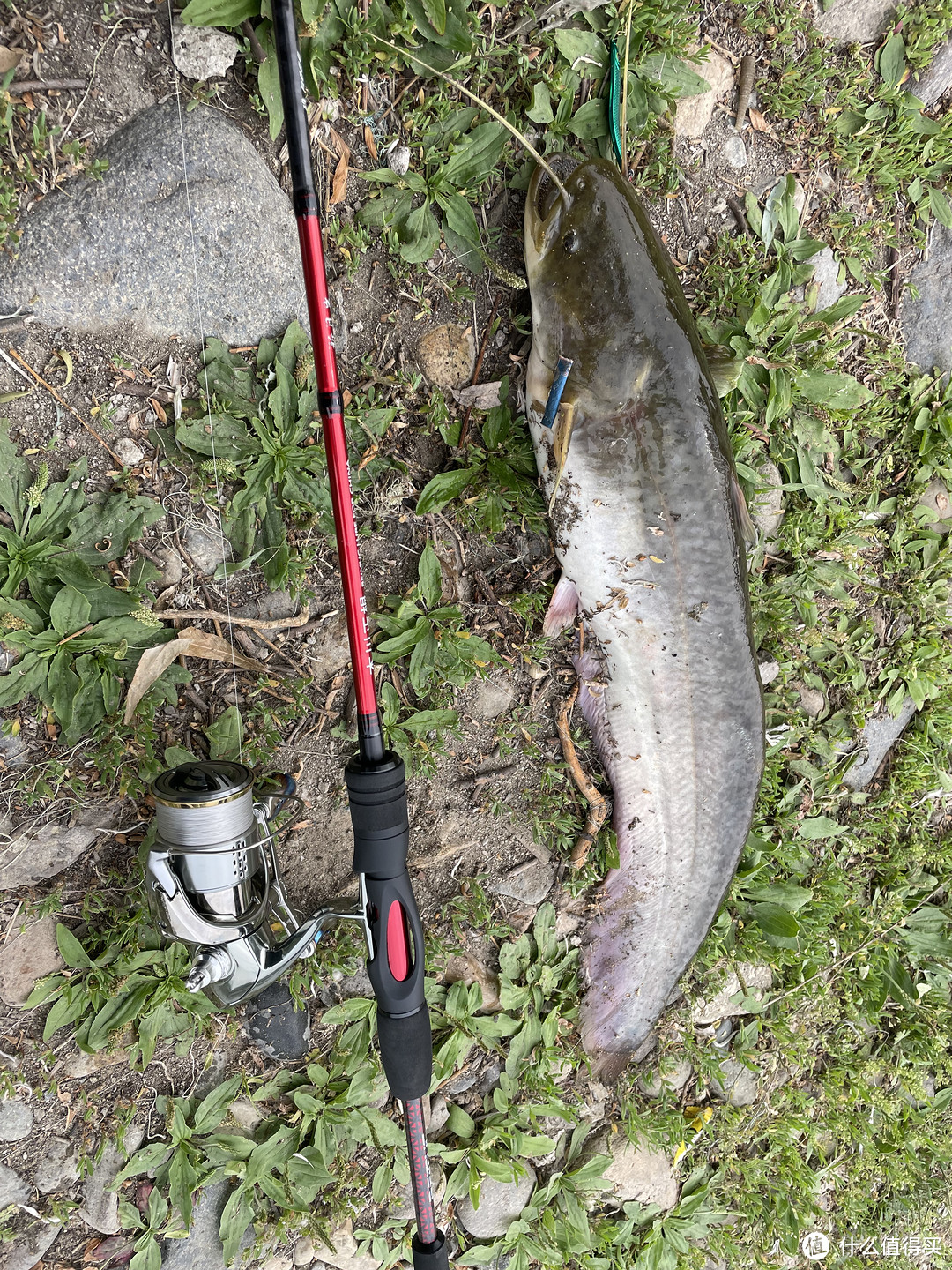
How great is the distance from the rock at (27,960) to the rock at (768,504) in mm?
2738

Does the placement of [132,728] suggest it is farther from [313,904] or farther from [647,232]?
[647,232]

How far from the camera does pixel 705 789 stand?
2660 millimetres

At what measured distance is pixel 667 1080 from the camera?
10.2 ft

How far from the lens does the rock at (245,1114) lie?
8.30 feet

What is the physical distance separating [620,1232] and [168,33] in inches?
168

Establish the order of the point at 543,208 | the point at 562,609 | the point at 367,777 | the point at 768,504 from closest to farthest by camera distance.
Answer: the point at 367,777
the point at 543,208
the point at 562,609
the point at 768,504

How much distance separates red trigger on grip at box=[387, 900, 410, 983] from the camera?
76.7 inches

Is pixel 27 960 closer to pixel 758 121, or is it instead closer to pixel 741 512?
pixel 741 512

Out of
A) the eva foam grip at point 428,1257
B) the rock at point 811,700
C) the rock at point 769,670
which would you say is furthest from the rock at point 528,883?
the rock at point 811,700

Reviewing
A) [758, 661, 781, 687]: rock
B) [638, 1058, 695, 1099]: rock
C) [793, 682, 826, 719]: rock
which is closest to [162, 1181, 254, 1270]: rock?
[638, 1058, 695, 1099]: rock

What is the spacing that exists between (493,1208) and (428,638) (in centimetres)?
211

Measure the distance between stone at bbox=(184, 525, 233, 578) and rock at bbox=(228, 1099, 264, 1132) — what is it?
67.7 inches

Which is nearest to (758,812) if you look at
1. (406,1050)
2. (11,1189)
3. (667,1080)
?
(667,1080)

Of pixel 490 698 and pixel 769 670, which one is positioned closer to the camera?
pixel 490 698
